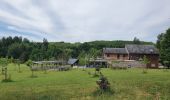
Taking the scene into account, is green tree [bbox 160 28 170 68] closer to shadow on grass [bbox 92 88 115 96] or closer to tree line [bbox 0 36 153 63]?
tree line [bbox 0 36 153 63]

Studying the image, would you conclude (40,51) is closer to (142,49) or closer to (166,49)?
(142,49)

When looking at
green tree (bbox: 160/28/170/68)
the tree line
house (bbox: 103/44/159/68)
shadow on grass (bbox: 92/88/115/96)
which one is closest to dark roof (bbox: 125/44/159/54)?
house (bbox: 103/44/159/68)

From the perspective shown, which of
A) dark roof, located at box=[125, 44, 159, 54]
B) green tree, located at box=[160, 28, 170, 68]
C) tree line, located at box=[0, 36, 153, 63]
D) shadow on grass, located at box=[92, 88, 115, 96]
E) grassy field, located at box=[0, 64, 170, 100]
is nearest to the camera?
grassy field, located at box=[0, 64, 170, 100]

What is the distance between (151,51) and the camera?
90.8m

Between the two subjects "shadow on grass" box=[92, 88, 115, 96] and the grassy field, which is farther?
"shadow on grass" box=[92, 88, 115, 96]

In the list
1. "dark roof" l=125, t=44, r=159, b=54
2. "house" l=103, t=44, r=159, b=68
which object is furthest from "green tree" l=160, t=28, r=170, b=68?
"dark roof" l=125, t=44, r=159, b=54

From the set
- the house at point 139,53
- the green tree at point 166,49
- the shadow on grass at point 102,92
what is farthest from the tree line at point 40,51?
the shadow on grass at point 102,92

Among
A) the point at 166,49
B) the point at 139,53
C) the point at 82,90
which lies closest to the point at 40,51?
the point at 139,53

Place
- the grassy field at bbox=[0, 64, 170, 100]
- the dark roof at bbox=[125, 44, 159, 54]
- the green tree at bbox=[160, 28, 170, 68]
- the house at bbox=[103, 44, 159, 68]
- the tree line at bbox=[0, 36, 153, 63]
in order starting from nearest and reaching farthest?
the grassy field at bbox=[0, 64, 170, 100] → the green tree at bbox=[160, 28, 170, 68] → the house at bbox=[103, 44, 159, 68] → the dark roof at bbox=[125, 44, 159, 54] → the tree line at bbox=[0, 36, 153, 63]

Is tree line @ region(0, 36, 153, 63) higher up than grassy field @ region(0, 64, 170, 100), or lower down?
higher up

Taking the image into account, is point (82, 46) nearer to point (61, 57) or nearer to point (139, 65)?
point (61, 57)

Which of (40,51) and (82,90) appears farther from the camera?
(40,51)

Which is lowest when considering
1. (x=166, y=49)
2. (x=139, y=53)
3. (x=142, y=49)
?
(x=139, y=53)

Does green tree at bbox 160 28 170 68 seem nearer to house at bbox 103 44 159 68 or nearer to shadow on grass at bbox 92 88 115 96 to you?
house at bbox 103 44 159 68
